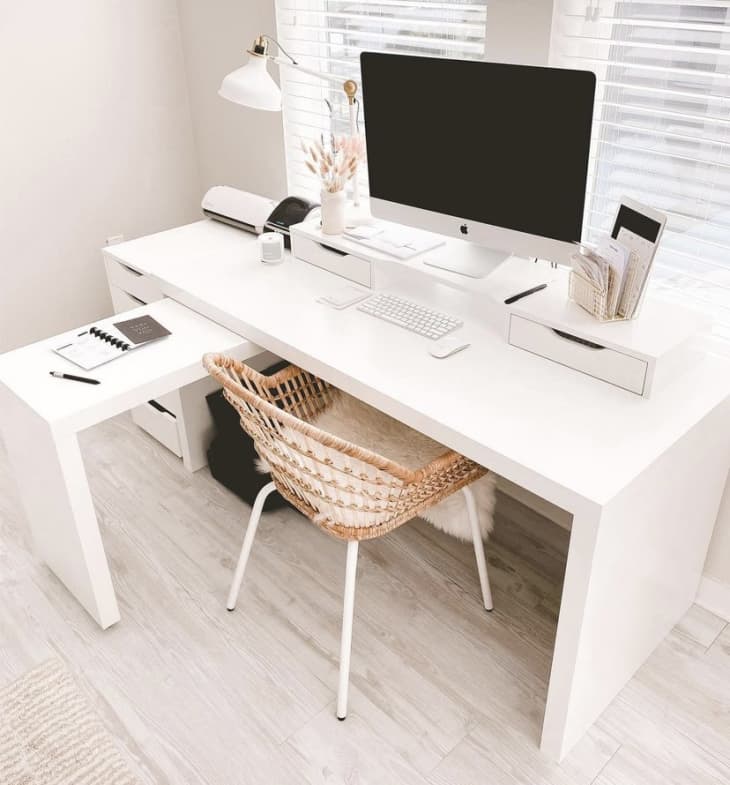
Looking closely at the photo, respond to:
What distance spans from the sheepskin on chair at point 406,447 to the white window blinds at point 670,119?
69 cm

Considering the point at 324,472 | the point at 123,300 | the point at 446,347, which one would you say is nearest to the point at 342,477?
the point at 324,472

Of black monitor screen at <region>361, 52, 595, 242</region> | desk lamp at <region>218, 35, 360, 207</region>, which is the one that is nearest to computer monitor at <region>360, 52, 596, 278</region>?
black monitor screen at <region>361, 52, 595, 242</region>

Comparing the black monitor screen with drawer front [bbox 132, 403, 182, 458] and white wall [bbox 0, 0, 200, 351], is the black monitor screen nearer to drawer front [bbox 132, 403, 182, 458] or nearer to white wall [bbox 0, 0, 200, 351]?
drawer front [bbox 132, 403, 182, 458]

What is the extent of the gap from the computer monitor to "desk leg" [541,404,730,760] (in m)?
0.53

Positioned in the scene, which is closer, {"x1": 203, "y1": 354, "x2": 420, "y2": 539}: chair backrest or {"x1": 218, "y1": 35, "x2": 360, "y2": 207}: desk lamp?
{"x1": 203, "y1": 354, "x2": 420, "y2": 539}: chair backrest

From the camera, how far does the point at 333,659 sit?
1.86 metres

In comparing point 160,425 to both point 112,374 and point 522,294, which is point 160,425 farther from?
point 522,294

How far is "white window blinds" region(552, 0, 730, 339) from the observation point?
1693mm

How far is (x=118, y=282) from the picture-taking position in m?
2.49

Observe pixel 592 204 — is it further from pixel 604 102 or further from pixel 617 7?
pixel 617 7

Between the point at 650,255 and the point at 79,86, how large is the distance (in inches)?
84.3

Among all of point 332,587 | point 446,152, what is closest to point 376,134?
point 446,152

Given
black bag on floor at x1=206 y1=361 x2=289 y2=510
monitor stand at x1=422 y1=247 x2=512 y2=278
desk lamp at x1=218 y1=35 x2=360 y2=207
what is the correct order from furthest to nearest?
black bag on floor at x1=206 y1=361 x2=289 y2=510, desk lamp at x1=218 y1=35 x2=360 y2=207, monitor stand at x1=422 y1=247 x2=512 y2=278

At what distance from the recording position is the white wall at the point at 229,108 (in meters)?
2.67
